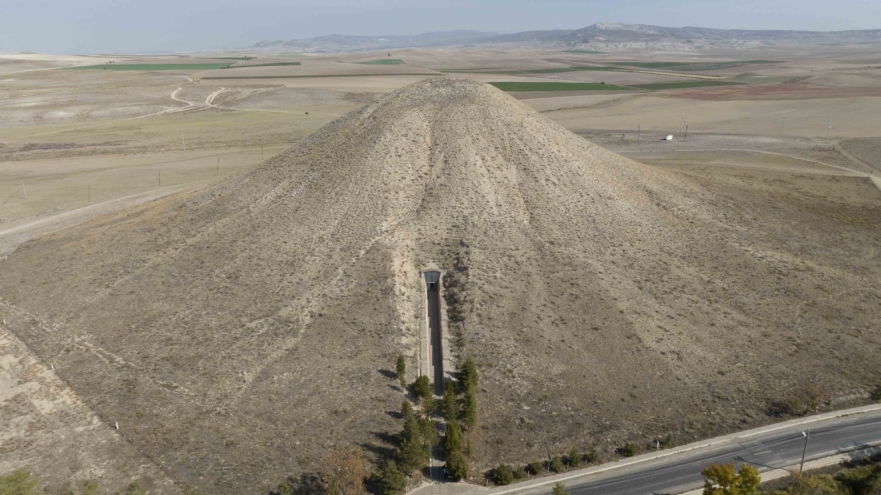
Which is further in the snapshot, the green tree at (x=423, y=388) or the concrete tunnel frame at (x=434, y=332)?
the concrete tunnel frame at (x=434, y=332)

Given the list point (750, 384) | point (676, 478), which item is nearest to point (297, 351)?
point (676, 478)

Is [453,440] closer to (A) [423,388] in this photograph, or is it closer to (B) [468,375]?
(A) [423,388]

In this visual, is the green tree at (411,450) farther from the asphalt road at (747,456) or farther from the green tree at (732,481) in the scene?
the green tree at (732,481)

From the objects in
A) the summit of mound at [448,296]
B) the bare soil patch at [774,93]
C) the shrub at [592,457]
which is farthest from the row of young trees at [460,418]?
the bare soil patch at [774,93]

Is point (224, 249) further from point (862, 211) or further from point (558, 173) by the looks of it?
point (862, 211)

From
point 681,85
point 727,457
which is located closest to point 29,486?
point 727,457

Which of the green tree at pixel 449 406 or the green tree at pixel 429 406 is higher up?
the green tree at pixel 449 406
